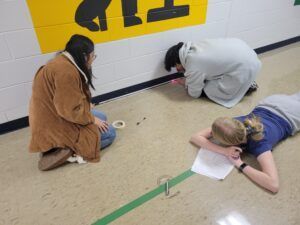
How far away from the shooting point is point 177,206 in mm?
1362

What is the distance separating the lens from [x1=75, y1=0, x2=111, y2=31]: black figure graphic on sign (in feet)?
5.95

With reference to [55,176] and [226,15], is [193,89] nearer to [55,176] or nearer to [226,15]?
[226,15]

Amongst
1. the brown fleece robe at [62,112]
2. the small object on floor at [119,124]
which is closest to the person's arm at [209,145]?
the small object on floor at [119,124]

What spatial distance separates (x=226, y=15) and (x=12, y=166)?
8.01ft

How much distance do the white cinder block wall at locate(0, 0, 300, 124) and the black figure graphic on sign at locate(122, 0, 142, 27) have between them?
0.15 meters

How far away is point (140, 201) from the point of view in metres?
1.39

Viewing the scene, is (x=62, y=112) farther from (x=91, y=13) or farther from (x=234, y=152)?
(x=234, y=152)

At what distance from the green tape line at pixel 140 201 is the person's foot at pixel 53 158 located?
482 millimetres

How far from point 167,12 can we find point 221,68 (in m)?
0.70

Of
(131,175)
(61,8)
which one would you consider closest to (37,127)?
(131,175)

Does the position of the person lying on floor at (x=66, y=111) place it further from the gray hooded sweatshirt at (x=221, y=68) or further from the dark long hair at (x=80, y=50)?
the gray hooded sweatshirt at (x=221, y=68)

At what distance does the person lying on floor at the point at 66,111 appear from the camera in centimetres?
131

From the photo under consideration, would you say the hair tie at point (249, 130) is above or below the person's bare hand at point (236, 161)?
above

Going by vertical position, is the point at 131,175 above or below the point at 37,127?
below
